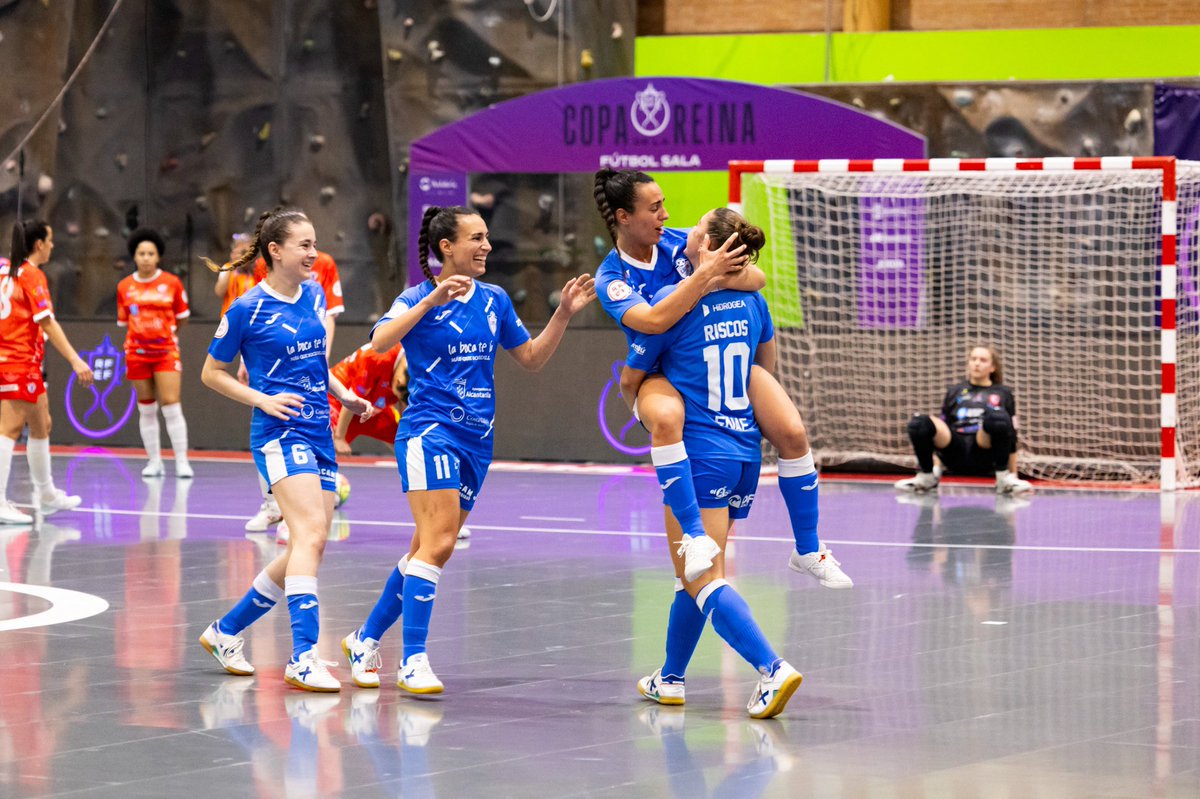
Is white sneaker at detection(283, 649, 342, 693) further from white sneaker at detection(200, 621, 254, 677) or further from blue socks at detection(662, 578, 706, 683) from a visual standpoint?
blue socks at detection(662, 578, 706, 683)

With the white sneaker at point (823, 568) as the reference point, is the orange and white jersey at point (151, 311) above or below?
above

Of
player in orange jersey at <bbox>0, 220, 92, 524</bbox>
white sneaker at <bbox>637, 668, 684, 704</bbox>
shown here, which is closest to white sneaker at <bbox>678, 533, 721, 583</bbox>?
white sneaker at <bbox>637, 668, 684, 704</bbox>

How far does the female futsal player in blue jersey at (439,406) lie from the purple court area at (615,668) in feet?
1.17

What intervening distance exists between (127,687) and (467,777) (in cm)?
200

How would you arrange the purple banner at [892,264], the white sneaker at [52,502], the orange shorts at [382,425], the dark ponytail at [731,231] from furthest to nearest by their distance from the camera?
the purple banner at [892,264] → the white sneaker at [52,502] → the orange shorts at [382,425] → the dark ponytail at [731,231]

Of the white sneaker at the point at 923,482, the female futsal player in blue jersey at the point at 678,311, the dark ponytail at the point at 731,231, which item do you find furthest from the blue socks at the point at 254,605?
the white sneaker at the point at 923,482

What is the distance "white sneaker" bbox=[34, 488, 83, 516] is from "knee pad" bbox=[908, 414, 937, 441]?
21.4 ft

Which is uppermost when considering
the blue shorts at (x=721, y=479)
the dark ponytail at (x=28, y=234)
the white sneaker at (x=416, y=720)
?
the dark ponytail at (x=28, y=234)

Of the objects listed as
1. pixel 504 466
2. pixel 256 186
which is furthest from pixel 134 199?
pixel 504 466

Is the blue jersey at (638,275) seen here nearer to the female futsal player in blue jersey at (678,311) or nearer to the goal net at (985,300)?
the female futsal player in blue jersey at (678,311)

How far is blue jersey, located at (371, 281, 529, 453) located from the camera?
683 cm

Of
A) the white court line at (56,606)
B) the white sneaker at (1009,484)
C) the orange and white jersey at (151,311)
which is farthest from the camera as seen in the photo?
the orange and white jersey at (151,311)

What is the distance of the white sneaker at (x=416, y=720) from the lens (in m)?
6.04

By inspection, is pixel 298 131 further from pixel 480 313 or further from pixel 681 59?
pixel 480 313
